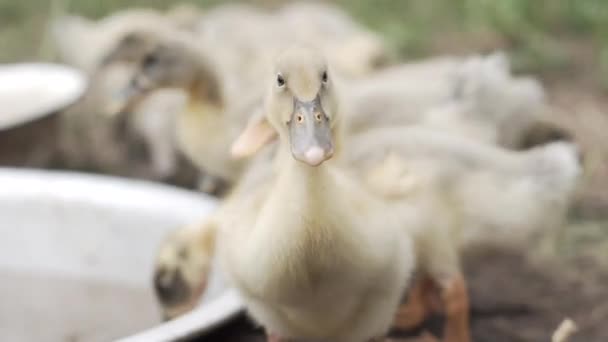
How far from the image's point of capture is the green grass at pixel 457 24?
4.96 meters

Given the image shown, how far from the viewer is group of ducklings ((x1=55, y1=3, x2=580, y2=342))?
206 centimetres

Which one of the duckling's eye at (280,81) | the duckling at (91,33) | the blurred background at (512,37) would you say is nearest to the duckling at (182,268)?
the duckling's eye at (280,81)

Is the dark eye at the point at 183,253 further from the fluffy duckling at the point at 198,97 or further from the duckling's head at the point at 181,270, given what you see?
the fluffy duckling at the point at 198,97

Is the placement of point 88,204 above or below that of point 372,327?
above

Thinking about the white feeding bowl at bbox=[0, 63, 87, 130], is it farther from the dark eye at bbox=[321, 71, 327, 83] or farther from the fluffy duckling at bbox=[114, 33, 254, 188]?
the dark eye at bbox=[321, 71, 327, 83]

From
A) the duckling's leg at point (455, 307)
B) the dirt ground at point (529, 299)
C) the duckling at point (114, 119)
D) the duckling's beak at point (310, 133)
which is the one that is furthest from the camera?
the duckling at point (114, 119)

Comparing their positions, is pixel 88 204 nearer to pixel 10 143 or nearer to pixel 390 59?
pixel 10 143

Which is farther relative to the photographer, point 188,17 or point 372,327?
point 188,17

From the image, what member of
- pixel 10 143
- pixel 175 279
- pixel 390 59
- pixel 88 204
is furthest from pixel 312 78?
pixel 390 59

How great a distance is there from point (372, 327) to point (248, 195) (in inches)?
18.0

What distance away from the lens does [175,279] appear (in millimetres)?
2736

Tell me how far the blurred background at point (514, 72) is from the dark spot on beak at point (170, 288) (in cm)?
88

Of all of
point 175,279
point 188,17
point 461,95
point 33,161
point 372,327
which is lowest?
point 372,327

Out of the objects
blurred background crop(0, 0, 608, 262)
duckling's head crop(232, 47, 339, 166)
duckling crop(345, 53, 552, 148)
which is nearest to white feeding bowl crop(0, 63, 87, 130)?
blurred background crop(0, 0, 608, 262)
